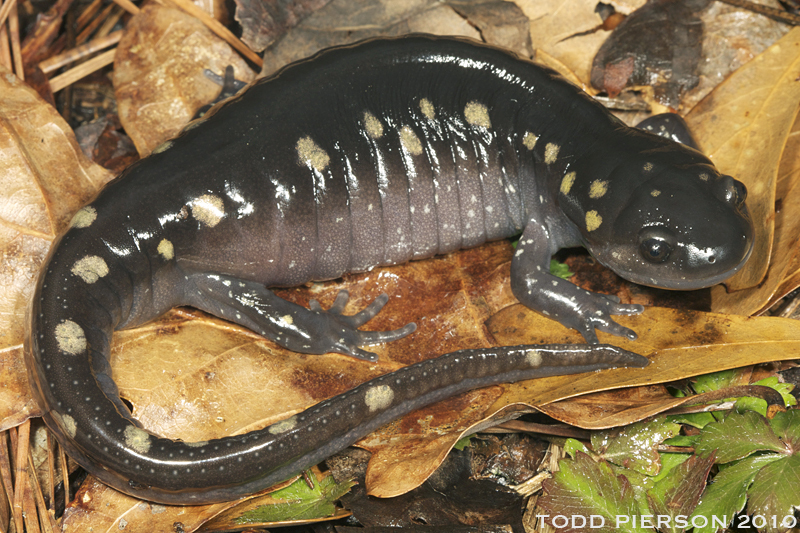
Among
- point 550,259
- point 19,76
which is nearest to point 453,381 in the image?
point 550,259

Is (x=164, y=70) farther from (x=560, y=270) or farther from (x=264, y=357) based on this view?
(x=560, y=270)

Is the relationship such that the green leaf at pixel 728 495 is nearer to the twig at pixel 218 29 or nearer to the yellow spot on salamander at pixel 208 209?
the yellow spot on salamander at pixel 208 209

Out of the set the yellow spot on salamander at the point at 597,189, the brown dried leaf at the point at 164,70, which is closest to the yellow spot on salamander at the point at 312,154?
the brown dried leaf at the point at 164,70

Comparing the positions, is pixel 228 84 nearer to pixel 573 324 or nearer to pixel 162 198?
pixel 162 198

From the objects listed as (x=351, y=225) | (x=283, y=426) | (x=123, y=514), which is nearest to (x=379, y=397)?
(x=283, y=426)

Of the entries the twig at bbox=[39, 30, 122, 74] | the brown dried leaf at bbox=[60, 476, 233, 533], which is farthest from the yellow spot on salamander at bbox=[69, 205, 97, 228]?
the twig at bbox=[39, 30, 122, 74]

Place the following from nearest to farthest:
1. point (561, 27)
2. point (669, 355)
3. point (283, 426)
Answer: point (283, 426), point (669, 355), point (561, 27)

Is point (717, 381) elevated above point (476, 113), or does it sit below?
below
